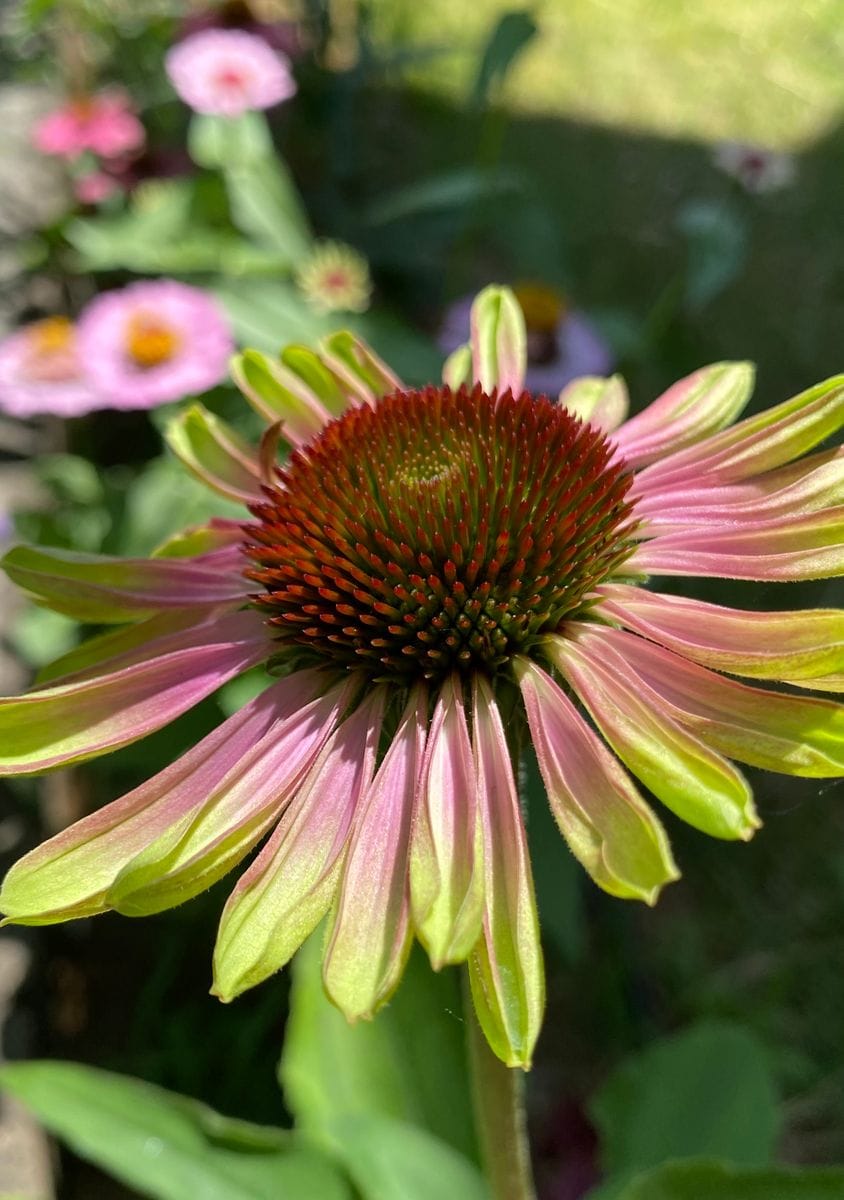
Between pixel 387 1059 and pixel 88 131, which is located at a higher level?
pixel 88 131

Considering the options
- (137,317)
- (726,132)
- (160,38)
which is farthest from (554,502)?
(726,132)

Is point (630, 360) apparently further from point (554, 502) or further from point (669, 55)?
point (669, 55)

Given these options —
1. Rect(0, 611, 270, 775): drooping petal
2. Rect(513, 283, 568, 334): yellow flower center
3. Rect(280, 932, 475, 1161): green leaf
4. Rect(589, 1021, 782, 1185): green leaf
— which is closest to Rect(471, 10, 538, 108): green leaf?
Rect(513, 283, 568, 334): yellow flower center

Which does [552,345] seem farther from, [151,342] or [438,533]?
[438,533]

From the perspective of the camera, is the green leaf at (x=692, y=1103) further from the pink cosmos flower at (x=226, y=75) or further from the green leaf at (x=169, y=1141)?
the pink cosmos flower at (x=226, y=75)

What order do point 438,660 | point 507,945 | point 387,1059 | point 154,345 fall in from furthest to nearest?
A: point 154,345 → point 387,1059 → point 438,660 → point 507,945

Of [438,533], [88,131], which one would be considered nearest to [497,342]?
[438,533]

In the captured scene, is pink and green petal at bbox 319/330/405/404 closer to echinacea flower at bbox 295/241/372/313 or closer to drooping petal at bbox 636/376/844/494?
drooping petal at bbox 636/376/844/494
